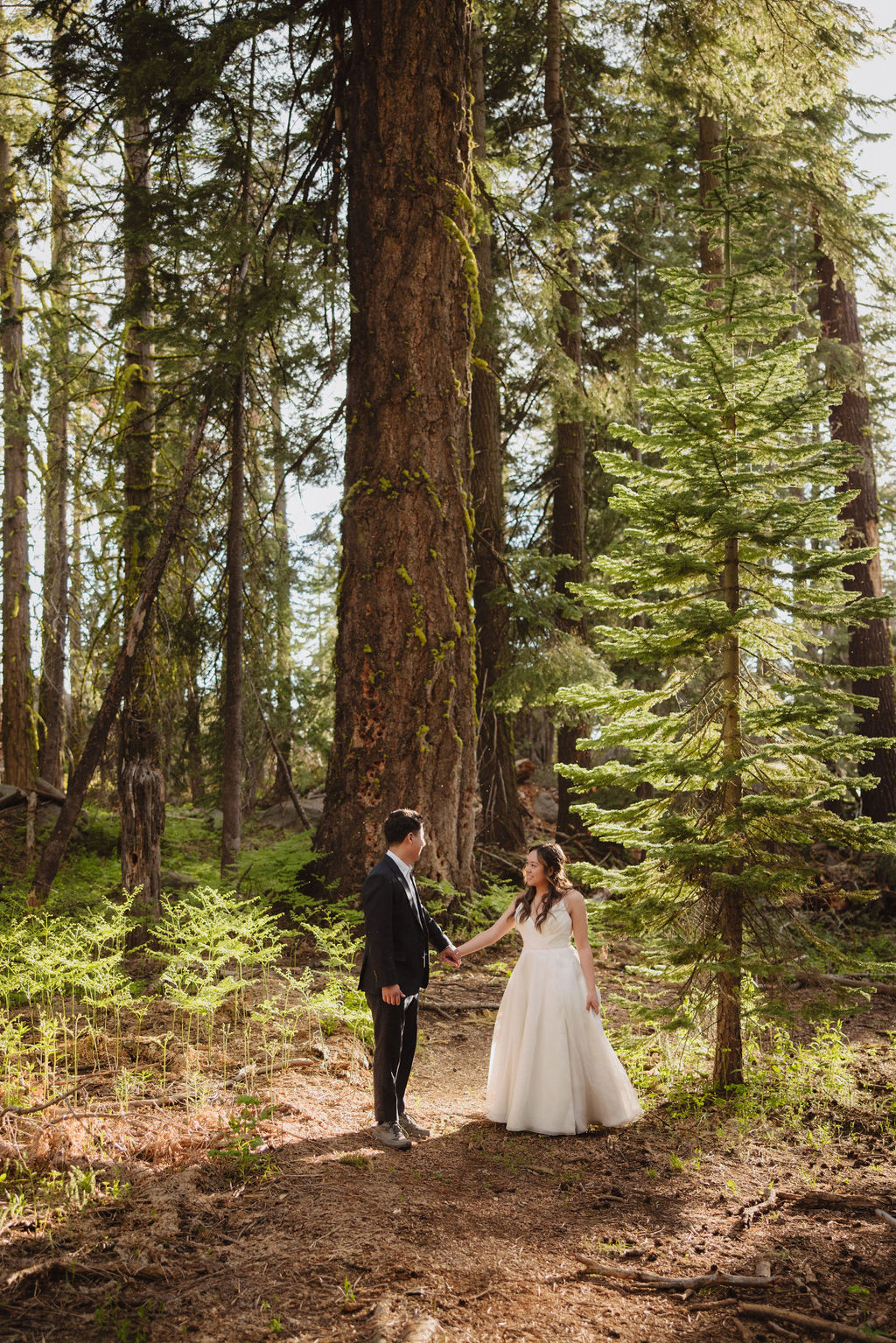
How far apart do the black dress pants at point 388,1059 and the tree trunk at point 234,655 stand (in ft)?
14.8

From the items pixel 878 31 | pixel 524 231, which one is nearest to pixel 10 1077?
pixel 524 231

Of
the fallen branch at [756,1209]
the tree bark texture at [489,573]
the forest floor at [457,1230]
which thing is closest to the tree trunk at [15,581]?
the tree bark texture at [489,573]

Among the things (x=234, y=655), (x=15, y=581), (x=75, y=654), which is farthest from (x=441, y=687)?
(x=75, y=654)

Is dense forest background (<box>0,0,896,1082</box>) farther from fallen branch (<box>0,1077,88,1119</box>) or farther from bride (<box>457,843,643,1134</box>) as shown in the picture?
fallen branch (<box>0,1077,88,1119</box>)

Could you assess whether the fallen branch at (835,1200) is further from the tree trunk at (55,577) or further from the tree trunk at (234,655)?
the tree trunk at (55,577)

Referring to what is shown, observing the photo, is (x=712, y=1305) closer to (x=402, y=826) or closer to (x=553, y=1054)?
(x=553, y=1054)

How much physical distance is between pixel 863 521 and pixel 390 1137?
12551 mm

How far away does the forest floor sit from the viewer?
3037 mm

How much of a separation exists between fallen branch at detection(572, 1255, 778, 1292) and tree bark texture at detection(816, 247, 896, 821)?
34.9ft

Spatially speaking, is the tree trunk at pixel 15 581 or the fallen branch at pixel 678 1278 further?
the tree trunk at pixel 15 581

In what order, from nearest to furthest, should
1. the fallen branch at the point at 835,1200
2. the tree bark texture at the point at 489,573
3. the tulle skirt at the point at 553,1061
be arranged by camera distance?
the fallen branch at the point at 835,1200
the tulle skirt at the point at 553,1061
the tree bark texture at the point at 489,573

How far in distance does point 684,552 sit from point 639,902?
2.30 m

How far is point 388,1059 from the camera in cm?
479

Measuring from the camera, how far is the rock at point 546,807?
18.2m
